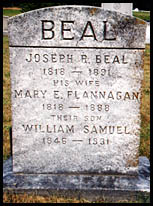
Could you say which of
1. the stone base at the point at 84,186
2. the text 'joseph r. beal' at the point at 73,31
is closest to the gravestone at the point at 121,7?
the text 'joseph r. beal' at the point at 73,31

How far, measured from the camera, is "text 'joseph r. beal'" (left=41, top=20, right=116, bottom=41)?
94.2 inches

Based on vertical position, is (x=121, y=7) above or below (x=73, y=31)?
above

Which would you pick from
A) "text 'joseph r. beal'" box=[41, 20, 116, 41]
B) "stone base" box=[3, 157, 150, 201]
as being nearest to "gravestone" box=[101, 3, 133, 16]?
"text 'joseph r. beal'" box=[41, 20, 116, 41]

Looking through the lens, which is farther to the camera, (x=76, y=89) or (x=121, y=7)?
(x=121, y=7)

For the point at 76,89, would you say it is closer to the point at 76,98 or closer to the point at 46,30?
the point at 76,98

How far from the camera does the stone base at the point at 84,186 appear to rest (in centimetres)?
250

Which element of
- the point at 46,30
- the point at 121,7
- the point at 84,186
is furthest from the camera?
the point at 121,7

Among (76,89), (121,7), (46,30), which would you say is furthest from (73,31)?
(121,7)

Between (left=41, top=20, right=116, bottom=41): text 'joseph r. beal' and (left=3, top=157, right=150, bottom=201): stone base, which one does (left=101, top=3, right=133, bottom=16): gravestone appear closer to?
(left=41, top=20, right=116, bottom=41): text 'joseph r. beal'

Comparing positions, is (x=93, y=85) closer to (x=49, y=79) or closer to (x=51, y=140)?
(x=49, y=79)

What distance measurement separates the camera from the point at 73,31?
241 centimetres

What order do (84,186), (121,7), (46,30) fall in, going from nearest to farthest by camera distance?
(46,30)
(84,186)
(121,7)

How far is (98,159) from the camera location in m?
2.67

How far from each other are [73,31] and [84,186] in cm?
140
